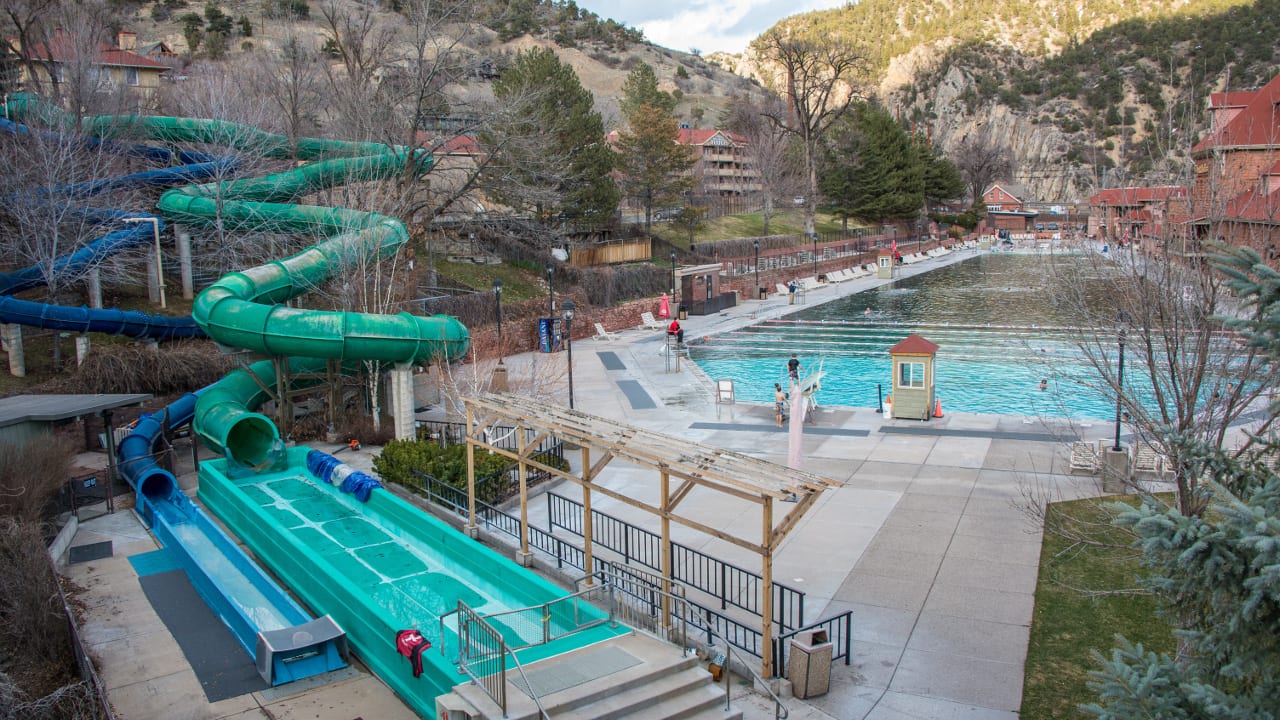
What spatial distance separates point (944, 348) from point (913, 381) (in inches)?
526

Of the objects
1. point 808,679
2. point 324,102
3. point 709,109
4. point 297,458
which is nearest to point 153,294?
point 297,458

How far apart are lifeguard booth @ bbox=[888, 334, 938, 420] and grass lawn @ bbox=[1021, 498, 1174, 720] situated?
808 centimetres

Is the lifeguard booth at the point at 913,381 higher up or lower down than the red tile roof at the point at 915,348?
lower down

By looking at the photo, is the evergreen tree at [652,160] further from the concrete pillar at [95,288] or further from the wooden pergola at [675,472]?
the wooden pergola at [675,472]

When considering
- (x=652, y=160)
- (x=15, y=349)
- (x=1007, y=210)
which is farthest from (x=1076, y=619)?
(x=1007, y=210)

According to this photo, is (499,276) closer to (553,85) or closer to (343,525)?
(553,85)

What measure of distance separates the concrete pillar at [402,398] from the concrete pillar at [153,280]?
12.3 meters

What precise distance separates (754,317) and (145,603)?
33.9m

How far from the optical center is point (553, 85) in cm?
4178

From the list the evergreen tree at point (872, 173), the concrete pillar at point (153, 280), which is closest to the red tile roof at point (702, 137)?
the evergreen tree at point (872, 173)

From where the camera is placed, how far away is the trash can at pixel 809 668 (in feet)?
34.2

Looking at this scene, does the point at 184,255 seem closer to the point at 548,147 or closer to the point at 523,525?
the point at 548,147

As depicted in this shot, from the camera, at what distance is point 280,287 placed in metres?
21.9

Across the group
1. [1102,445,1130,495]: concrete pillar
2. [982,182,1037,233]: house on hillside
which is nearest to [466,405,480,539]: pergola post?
[1102,445,1130,495]: concrete pillar
